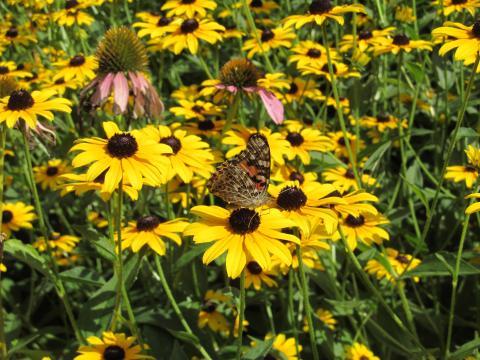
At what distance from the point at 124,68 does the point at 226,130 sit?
1.78ft

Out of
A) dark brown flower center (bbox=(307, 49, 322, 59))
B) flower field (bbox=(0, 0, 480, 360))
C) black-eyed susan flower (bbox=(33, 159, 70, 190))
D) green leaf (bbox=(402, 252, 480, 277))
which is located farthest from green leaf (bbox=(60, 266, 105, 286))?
dark brown flower center (bbox=(307, 49, 322, 59))

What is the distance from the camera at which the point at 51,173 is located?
11.6 feet

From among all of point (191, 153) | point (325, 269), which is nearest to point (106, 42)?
point (191, 153)

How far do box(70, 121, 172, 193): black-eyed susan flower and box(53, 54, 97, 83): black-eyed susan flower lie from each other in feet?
4.71

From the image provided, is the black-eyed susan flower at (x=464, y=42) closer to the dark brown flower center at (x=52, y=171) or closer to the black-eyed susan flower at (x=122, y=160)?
the black-eyed susan flower at (x=122, y=160)

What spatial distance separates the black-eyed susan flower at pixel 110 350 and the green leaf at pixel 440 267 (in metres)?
0.99

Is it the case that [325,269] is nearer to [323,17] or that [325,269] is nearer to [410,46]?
[323,17]

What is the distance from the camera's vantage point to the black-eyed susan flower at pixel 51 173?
3.44 m

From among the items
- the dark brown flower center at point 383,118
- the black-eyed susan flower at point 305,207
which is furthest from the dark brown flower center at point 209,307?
the dark brown flower center at point 383,118

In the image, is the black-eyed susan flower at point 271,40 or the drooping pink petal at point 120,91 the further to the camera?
the black-eyed susan flower at point 271,40

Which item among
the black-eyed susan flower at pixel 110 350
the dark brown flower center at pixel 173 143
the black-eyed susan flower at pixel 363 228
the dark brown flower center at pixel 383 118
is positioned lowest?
the black-eyed susan flower at pixel 110 350

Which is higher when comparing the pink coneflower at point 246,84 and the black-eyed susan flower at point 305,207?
the pink coneflower at point 246,84

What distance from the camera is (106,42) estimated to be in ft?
8.24

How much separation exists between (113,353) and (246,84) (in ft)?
4.69
